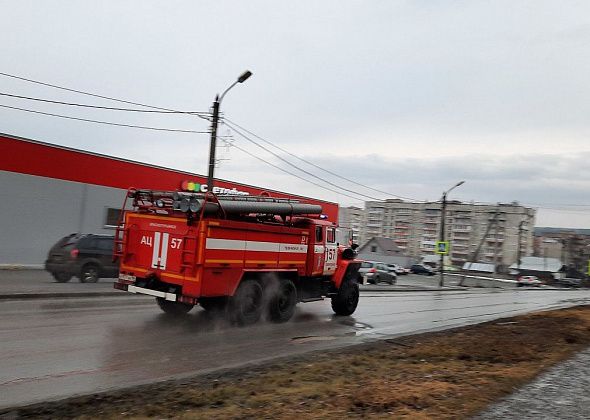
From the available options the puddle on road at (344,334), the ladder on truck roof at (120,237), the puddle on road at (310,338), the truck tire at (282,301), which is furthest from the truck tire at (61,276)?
the puddle on road at (310,338)

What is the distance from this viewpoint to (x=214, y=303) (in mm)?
11570

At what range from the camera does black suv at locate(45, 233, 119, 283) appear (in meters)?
17.6

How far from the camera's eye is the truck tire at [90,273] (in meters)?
17.8

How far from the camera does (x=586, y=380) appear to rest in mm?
7305

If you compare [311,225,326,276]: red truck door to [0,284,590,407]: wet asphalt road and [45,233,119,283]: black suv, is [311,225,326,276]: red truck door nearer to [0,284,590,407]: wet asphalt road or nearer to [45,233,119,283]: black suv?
[0,284,590,407]: wet asphalt road

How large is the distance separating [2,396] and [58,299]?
8506 mm

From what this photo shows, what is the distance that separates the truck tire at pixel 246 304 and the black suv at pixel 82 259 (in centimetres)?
754

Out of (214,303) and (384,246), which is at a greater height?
(384,246)

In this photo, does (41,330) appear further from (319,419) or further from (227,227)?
(319,419)

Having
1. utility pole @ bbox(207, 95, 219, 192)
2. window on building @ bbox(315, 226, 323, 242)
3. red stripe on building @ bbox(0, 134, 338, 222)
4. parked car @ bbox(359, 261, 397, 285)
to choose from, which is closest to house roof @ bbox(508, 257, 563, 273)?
parked car @ bbox(359, 261, 397, 285)

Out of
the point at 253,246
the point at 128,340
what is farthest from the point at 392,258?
the point at 128,340

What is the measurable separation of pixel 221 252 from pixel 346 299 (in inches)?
203

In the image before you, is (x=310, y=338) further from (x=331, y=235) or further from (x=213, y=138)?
(x=213, y=138)

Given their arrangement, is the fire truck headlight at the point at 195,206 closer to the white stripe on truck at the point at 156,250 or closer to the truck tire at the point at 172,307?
the white stripe on truck at the point at 156,250
